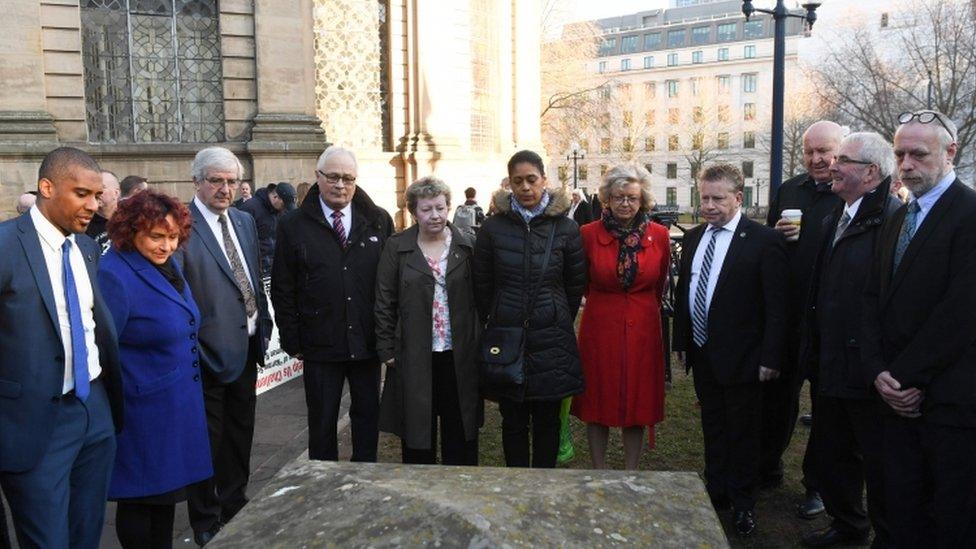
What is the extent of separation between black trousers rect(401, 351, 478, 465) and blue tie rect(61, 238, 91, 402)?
1977mm

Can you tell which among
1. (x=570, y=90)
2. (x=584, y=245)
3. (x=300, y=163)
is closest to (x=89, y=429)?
(x=584, y=245)

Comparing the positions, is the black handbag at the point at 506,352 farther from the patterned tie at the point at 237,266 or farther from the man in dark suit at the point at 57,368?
the man in dark suit at the point at 57,368

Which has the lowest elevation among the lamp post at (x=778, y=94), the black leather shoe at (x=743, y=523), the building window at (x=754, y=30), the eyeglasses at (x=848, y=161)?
the black leather shoe at (x=743, y=523)

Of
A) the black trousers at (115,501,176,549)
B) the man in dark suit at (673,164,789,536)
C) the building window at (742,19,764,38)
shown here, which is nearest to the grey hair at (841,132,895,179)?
the man in dark suit at (673,164,789,536)

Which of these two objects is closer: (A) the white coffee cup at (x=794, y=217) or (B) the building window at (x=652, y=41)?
(A) the white coffee cup at (x=794, y=217)

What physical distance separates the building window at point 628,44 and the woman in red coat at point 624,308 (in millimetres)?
92623

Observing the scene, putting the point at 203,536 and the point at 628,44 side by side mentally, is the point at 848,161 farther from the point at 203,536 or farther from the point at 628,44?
the point at 628,44

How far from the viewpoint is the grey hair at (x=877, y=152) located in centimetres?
407

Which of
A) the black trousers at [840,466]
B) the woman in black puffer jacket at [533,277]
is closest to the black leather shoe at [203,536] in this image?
the woman in black puffer jacket at [533,277]

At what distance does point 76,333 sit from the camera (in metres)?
3.11

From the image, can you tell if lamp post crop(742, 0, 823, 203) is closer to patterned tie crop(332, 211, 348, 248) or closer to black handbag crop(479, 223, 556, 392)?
black handbag crop(479, 223, 556, 392)

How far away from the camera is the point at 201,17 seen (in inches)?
489

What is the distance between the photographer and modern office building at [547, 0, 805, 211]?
Answer: 76.7 meters

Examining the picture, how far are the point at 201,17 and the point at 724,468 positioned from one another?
36.9 ft
